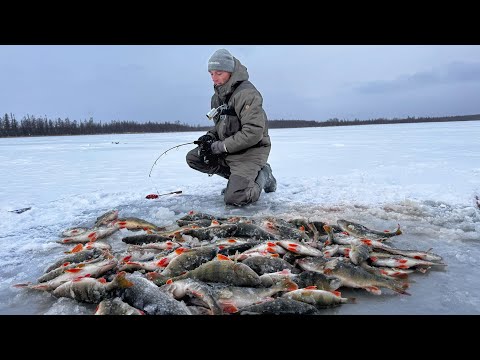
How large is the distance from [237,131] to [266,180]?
1.08m

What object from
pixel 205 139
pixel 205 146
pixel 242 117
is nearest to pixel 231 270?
pixel 242 117

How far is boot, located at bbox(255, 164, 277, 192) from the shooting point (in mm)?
7201

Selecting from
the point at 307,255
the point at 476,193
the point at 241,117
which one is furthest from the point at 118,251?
the point at 476,193

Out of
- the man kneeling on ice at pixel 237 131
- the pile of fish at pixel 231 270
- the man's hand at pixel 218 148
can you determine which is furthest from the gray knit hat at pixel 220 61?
the pile of fish at pixel 231 270

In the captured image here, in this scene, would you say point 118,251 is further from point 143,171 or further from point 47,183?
point 143,171

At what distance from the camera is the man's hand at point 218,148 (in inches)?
273

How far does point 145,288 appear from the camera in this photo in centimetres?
313

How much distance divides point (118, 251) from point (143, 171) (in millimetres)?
8399

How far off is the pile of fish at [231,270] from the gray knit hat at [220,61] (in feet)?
9.95

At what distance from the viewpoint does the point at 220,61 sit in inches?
265

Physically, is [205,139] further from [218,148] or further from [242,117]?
[242,117]

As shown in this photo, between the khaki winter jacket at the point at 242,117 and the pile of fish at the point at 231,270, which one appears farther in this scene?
the khaki winter jacket at the point at 242,117

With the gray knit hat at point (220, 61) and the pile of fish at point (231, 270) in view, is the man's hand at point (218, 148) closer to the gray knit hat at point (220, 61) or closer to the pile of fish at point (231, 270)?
the gray knit hat at point (220, 61)
